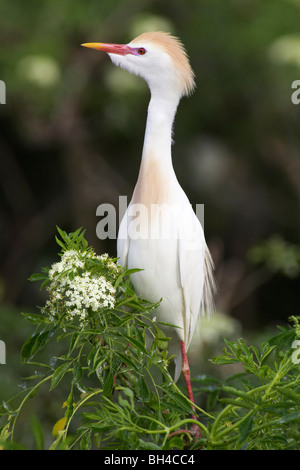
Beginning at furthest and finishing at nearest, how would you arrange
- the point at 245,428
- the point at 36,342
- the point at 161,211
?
the point at 161,211, the point at 36,342, the point at 245,428

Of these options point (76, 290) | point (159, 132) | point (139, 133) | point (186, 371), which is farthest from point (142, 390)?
point (139, 133)

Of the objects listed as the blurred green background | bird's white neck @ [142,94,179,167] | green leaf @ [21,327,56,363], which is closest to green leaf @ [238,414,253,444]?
green leaf @ [21,327,56,363]

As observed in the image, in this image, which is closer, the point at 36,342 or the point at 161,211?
the point at 36,342

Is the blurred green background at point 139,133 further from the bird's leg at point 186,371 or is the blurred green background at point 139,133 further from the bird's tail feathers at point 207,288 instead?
the bird's leg at point 186,371

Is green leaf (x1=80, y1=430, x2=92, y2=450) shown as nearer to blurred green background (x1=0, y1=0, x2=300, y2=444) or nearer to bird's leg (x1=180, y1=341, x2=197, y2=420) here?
bird's leg (x1=180, y1=341, x2=197, y2=420)

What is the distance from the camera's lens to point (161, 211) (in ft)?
3.26

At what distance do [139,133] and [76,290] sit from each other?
2.30 meters

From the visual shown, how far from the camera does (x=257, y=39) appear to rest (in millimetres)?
2508

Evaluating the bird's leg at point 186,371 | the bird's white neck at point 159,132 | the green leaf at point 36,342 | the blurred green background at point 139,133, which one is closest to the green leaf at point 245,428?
the green leaf at point 36,342

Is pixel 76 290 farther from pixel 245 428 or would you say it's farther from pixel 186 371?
pixel 186 371

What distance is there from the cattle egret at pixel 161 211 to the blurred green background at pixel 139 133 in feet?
2.77

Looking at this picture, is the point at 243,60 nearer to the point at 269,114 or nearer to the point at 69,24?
the point at 269,114

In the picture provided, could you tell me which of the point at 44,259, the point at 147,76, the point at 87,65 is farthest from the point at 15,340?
the point at 147,76
